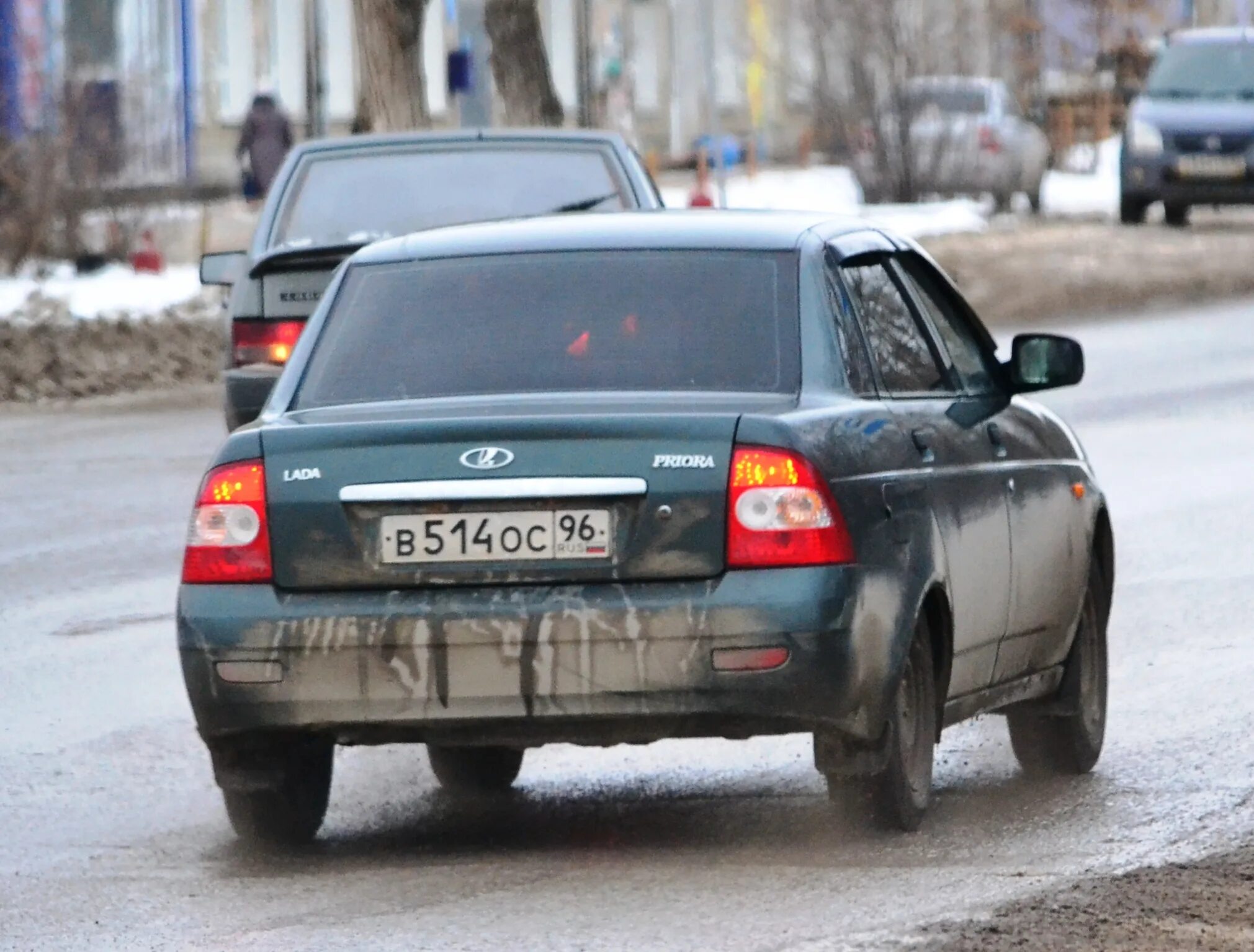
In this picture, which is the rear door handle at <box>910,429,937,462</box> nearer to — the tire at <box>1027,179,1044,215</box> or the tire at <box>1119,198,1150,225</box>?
the tire at <box>1119,198,1150,225</box>

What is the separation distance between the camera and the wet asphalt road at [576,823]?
20.0 ft

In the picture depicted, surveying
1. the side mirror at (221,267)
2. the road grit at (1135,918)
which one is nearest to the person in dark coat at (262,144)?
the side mirror at (221,267)

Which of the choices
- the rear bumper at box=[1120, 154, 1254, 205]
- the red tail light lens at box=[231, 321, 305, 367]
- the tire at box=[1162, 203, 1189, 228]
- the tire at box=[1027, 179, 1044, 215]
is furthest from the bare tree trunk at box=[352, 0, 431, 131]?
the tire at box=[1027, 179, 1044, 215]

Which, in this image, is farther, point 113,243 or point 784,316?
point 113,243

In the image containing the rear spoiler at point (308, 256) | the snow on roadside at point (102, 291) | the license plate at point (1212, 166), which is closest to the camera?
the rear spoiler at point (308, 256)

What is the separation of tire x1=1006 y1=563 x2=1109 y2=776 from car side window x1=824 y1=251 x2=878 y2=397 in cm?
131

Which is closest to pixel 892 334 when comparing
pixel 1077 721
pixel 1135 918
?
pixel 1077 721

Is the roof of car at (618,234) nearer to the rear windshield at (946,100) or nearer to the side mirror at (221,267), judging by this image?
the side mirror at (221,267)

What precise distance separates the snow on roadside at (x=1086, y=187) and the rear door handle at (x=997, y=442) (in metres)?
26.2

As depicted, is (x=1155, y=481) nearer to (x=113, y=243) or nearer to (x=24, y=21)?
(x=113, y=243)

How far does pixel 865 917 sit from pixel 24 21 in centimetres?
2135

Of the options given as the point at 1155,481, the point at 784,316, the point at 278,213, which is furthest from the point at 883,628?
the point at 1155,481

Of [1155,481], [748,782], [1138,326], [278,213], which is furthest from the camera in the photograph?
[1138,326]

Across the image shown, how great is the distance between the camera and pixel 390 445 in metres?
6.57
